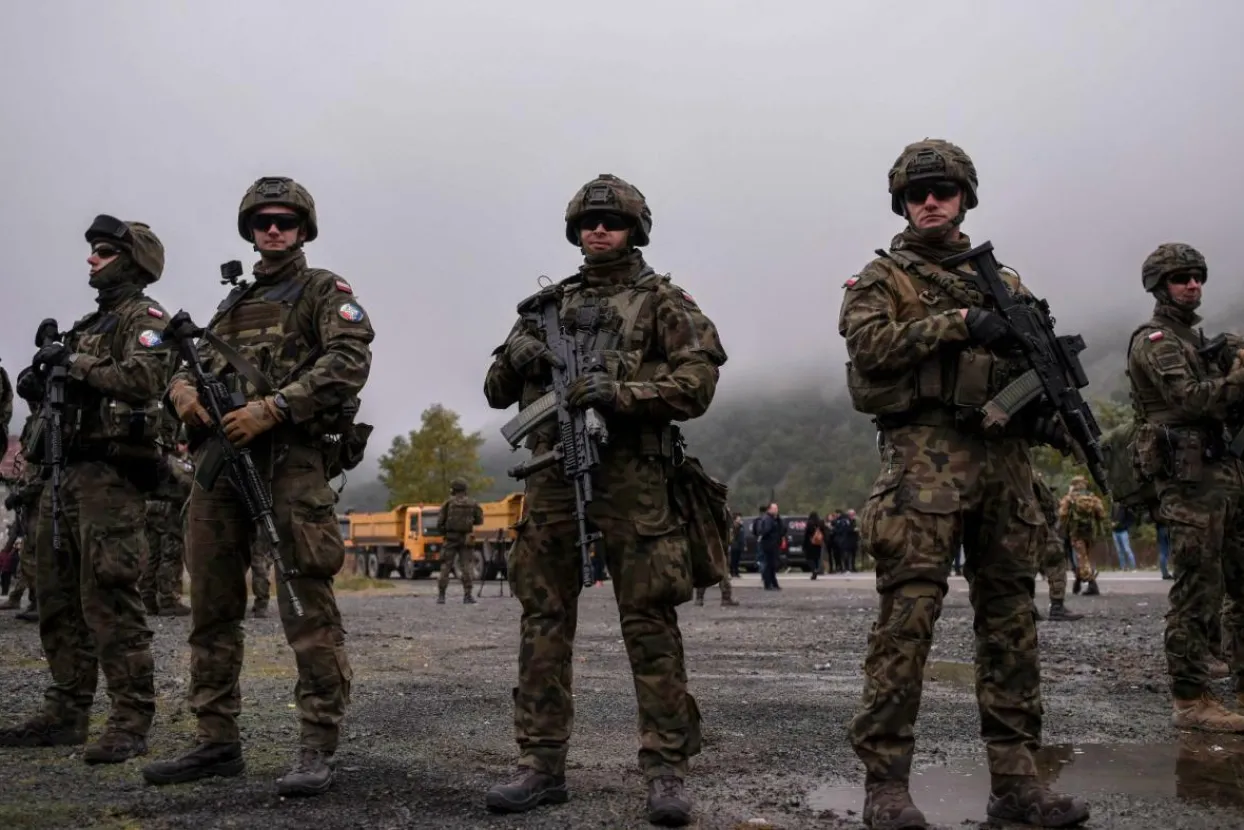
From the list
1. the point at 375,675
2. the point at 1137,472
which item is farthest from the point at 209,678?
the point at 1137,472

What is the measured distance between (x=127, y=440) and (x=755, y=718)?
11.4 ft

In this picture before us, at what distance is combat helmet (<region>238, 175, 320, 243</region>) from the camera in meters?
5.09

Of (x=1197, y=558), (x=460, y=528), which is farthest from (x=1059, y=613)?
(x=460, y=528)

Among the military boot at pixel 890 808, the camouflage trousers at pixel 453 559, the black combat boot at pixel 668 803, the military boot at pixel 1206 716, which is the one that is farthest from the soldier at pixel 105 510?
the camouflage trousers at pixel 453 559

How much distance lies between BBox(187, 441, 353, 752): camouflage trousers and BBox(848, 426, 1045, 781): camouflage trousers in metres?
2.06

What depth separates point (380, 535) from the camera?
40688mm

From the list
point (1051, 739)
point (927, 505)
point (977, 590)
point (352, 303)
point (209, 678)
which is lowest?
point (1051, 739)

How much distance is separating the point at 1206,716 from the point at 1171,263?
237cm

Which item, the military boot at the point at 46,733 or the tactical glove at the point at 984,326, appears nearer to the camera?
the tactical glove at the point at 984,326

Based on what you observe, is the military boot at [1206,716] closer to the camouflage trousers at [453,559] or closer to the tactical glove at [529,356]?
the tactical glove at [529,356]

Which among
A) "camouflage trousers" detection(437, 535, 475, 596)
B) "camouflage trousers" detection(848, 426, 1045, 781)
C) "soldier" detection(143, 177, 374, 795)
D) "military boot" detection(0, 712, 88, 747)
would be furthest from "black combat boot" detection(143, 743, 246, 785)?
"camouflage trousers" detection(437, 535, 475, 596)

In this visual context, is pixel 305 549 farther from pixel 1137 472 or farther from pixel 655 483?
pixel 1137 472

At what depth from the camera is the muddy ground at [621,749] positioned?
427 cm

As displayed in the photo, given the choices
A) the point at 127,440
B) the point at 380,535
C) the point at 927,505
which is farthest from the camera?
the point at 380,535
